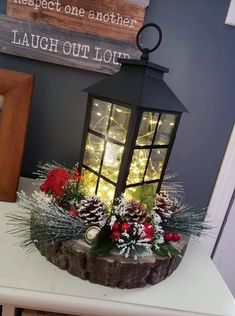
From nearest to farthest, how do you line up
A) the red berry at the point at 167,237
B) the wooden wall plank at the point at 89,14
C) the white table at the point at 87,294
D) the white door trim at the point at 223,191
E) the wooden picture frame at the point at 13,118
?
the white table at the point at 87,294
the red berry at the point at 167,237
the wooden picture frame at the point at 13,118
the wooden wall plank at the point at 89,14
the white door trim at the point at 223,191

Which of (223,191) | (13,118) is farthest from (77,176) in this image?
(223,191)

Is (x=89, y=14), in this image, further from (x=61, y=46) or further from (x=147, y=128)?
(x=147, y=128)

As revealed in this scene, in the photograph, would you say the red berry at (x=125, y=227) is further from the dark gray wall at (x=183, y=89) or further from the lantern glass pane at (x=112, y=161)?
the dark gray wall at (x=183, y=89)

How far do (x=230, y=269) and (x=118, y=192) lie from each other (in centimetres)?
95

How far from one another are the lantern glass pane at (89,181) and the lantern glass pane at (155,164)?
5.5 inches

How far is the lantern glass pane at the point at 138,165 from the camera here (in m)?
0.64

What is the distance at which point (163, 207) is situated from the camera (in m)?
0.72

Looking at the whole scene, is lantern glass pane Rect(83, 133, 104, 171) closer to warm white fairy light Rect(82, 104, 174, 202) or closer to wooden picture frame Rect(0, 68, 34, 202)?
warm white fairy light Rect(82, 104, 174, 202)

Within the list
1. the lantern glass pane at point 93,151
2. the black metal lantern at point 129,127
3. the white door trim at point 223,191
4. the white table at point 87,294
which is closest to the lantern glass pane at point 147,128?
the black metal lantern at point 129,127

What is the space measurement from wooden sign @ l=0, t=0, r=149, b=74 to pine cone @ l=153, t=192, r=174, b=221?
0.51m

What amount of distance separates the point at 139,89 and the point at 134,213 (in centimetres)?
29

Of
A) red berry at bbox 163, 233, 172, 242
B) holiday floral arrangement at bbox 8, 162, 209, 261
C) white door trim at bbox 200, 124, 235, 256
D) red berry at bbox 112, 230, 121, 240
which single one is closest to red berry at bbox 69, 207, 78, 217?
holiday floral arrangement at bbox 8, 162, 209, 261

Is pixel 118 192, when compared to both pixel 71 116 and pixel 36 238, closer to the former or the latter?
pixel 36 238

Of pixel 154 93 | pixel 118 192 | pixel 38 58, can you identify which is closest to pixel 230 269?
pixel 118 192
